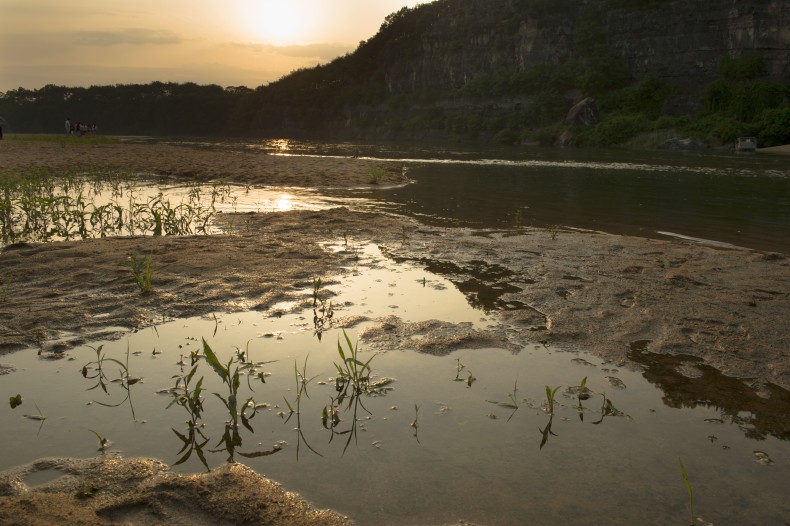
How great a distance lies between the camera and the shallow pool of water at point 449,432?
2.94 meters

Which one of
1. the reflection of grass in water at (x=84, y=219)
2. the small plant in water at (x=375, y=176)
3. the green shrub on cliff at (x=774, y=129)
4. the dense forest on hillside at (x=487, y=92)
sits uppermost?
the dense forest on hillside at (x=487, y=92)

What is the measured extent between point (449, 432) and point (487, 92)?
106 m

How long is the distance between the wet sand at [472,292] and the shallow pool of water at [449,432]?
0.32 m

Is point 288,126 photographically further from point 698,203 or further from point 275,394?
point 275,394

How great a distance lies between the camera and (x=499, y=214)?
13.0 metres

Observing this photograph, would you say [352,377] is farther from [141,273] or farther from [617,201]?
[617,201]

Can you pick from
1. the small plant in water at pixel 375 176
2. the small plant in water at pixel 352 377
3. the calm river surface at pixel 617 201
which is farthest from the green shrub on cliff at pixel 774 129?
the small plant in water at pixel 352 377

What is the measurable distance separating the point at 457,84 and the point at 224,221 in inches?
4432

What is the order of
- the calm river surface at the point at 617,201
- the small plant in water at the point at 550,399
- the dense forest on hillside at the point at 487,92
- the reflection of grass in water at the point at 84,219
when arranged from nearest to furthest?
the small plant in water at the point at 550,399 → the reflection of grass in water at the point at 84,219 → the calm river surface at the point at 617,201 → the dense forest on hillside at the point at 487,92

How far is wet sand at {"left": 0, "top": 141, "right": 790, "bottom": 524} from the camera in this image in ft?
15.8

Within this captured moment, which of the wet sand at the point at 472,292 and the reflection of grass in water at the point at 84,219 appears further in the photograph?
the reflection of grass in water at the point at 84,219

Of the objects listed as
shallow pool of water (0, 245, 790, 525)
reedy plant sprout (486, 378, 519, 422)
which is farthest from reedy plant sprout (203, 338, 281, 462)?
reedy plant sprout (486, 378, 519, 422)

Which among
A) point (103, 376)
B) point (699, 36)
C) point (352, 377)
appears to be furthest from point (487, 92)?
point (103, 376)

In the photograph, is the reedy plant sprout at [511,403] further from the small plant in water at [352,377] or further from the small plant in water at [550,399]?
the small plant in water at [352,377]
